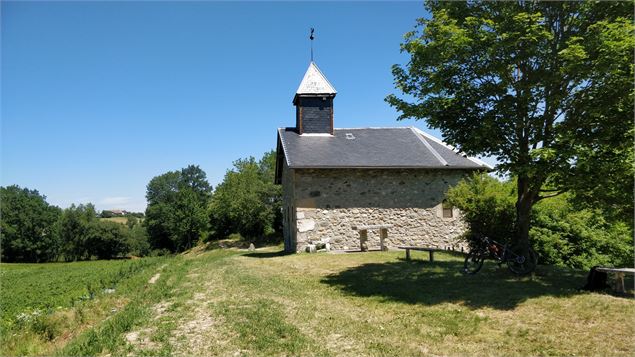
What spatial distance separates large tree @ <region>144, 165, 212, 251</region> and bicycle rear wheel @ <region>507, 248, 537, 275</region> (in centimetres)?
→ 4320

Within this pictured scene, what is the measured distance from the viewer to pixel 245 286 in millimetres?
9914

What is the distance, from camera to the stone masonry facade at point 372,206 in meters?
17.5

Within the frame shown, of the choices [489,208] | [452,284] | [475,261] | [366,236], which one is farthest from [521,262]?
[366,236]

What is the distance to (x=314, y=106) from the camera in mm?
20141

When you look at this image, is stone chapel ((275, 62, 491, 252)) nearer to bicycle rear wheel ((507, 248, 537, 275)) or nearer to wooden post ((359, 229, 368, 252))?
wooden post ((359, 229, 368, 252))

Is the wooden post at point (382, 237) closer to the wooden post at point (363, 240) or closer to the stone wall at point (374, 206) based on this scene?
the wooden post at point (363, 240)

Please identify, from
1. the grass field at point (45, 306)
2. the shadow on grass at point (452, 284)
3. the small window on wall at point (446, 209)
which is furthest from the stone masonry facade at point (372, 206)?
the grass field at point (45, 306)

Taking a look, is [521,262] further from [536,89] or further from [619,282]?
[536,89]

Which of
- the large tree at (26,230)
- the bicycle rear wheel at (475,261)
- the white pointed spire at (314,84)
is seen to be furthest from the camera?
the large tree at (26,230)

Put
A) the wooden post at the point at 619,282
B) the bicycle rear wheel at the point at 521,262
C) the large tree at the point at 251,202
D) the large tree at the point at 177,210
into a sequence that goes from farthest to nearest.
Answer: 1. the large tree at the point at 177,210
2. the large tree at the point at 251,202
3. the bicycle rear wheel at the point at 521,262
4. the wooden post at the point at 619,282

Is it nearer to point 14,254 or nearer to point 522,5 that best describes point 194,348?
point 522,5

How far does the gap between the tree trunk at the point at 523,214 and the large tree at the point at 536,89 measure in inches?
0.9

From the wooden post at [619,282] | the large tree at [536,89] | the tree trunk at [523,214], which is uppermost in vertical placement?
the large tree at [536,89]

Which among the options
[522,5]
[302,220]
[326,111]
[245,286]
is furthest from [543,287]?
[326,111]
